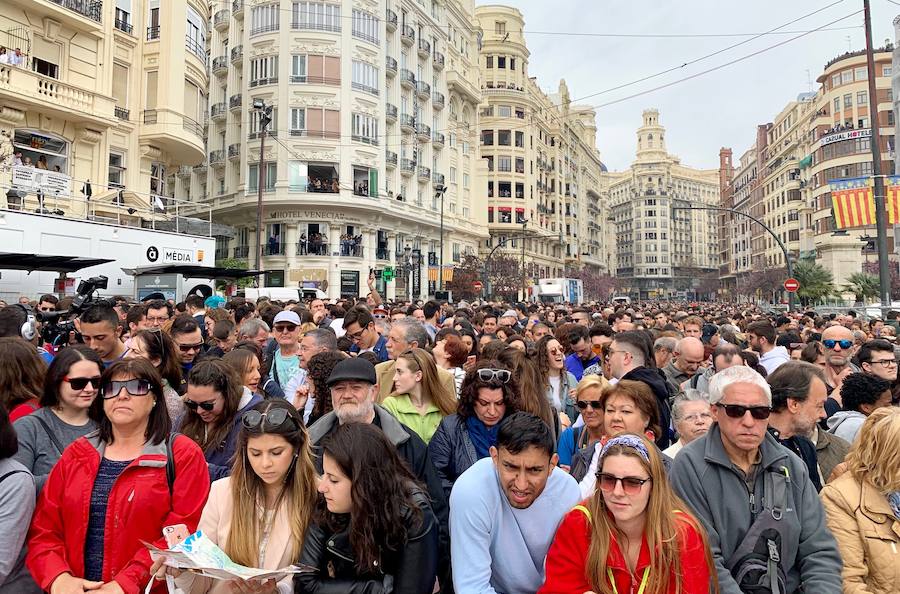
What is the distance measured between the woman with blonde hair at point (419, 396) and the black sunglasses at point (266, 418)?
66.9 inches

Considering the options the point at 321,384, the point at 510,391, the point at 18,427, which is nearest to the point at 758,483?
the point at 510,391

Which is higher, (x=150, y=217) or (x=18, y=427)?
(x=150, y=217)

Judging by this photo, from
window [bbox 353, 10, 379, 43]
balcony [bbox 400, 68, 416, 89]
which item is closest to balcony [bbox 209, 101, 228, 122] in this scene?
window [bbox 353, 10, 379, 43]

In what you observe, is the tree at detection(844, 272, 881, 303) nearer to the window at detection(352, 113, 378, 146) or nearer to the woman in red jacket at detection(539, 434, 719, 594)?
the window at detection(352, 113, 378, 146)

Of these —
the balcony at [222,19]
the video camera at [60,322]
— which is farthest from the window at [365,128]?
the video camera at [60,322]

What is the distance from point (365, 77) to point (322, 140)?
5632 millimetres

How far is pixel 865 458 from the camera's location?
3.06 meters

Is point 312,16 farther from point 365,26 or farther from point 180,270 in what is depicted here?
point 180,270

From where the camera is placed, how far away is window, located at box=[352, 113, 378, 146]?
129 ft

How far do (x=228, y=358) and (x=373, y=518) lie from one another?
2.64 metres

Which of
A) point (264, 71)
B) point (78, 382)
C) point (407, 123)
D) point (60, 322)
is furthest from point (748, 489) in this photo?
point (407, 123)

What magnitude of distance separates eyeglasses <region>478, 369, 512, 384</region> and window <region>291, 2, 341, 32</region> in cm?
3964

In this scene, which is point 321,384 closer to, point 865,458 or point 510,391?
point 510,391

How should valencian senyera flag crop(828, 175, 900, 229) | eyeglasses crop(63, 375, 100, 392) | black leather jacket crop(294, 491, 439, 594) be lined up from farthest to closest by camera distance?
valencian senyera flag crop(828, 175, 900, 229)
eyeglasses crop(63, 375, 100, 392)
black leather jacket crop(294, 491, 439, 594)
